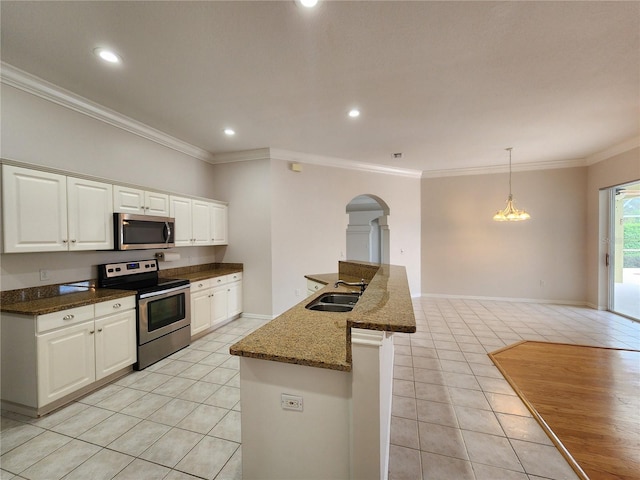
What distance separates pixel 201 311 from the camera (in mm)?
3648

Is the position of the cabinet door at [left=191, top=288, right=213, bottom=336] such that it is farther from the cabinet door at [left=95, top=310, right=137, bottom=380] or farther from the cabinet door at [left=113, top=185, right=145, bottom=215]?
the cabinet door at [left=113, top=185, right=145, bottom=215]

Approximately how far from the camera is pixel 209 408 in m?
2.18

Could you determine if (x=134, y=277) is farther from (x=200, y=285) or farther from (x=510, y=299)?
(x=510, y=299)

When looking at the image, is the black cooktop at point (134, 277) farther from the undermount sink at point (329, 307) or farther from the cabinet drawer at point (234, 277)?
the undermount sink at point (329, 307)

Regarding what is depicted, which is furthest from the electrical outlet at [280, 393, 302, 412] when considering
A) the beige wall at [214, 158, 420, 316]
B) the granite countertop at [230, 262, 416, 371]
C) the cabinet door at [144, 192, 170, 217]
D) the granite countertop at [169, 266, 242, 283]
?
the beige wall at [214, 158, 420, 316]

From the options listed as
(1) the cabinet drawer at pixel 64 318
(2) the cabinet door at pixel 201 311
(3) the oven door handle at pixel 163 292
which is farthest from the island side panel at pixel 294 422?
(2) the cabinet door at pixel 201 311

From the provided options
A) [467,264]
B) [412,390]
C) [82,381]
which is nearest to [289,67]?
[412,390]

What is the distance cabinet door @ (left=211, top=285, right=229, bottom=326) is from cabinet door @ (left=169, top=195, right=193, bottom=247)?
33.7 inches

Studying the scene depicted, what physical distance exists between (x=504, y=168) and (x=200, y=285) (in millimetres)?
6308

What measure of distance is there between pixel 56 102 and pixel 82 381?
2696 millimetres

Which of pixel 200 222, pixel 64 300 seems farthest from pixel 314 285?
pixel 64 300

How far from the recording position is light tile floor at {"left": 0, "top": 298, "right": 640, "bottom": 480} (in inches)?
63.7

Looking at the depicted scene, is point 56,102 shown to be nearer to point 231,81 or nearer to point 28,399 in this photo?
point 231,81

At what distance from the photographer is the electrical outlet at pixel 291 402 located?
129cm
